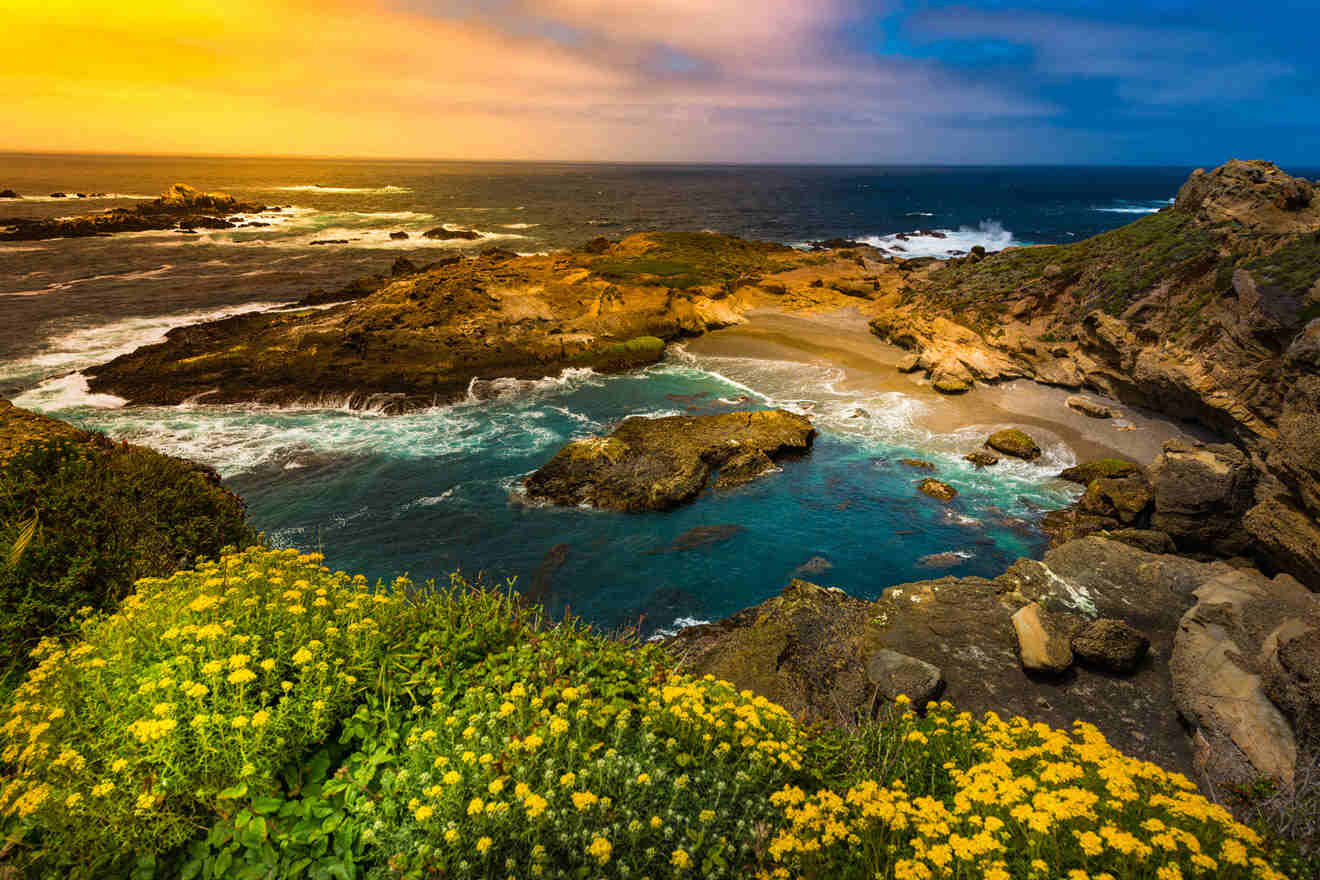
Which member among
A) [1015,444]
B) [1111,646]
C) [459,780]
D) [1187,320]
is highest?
[1187,320]

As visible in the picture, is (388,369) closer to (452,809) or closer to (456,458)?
(456,458)

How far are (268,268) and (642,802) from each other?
6712cm

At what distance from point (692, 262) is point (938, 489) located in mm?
36144

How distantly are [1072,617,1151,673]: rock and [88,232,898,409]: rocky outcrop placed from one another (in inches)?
1062

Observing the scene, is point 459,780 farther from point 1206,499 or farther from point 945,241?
point 945,241

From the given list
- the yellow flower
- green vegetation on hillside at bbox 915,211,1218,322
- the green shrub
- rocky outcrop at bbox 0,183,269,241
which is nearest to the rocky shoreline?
green vegetation on hillside at bbox 915,211,1218,322

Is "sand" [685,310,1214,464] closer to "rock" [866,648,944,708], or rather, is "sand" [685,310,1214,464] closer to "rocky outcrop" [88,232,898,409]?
"rocky outcrop" [88,232,898,409]

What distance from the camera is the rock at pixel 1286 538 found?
13.0 meters

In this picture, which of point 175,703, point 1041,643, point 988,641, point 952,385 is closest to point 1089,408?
point 952,385

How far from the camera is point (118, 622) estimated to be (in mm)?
5305

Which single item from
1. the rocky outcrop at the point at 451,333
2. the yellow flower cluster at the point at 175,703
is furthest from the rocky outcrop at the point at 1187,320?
the yellow flower cluster at the point at 175,703

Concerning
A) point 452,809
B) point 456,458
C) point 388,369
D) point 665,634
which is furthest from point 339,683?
point 388,369

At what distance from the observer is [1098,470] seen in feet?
69.7

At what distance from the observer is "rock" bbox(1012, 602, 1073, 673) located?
10.3m
